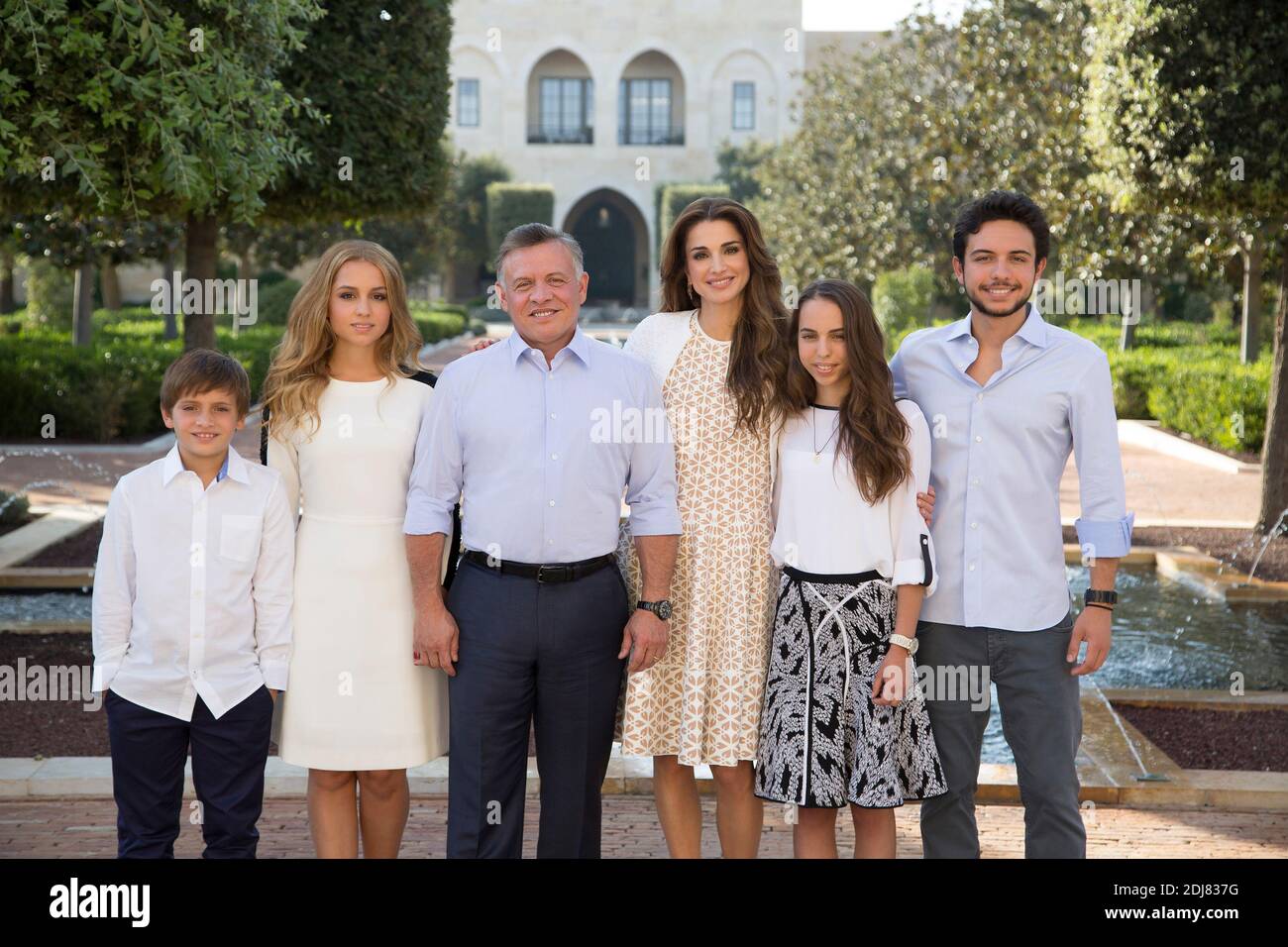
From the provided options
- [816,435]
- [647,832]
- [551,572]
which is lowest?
[647,832]

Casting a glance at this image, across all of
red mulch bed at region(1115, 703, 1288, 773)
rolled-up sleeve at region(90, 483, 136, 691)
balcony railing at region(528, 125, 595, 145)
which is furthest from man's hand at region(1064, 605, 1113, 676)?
balcony railing at region(528, 125, 595, 145)

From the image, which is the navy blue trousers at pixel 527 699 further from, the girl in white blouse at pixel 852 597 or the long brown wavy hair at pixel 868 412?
the long brown wavy hair at pixel 868 412

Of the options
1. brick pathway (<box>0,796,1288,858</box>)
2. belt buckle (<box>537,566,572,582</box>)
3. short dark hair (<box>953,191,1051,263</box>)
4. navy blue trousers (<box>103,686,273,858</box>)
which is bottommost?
brick pathway (<box>0,796,1288,858</box>)

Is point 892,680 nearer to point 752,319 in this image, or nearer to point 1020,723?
point 1020,723

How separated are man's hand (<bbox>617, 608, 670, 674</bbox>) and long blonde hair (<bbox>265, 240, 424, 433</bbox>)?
930mm

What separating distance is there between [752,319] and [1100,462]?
99 cm

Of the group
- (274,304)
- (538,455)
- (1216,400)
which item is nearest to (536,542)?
(538,455)

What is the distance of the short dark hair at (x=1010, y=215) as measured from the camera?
3.64 metres

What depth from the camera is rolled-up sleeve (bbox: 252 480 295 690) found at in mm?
3623

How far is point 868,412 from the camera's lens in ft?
11.8

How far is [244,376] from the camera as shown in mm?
3758

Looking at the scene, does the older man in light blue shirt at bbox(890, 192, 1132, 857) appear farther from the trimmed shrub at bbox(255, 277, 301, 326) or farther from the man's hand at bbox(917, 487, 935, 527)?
the trimmed shrub at bbox(255, 277, 301, 326)

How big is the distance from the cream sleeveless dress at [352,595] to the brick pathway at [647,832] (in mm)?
851

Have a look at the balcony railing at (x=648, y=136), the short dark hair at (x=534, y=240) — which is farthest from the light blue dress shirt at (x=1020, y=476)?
the balcony railing at (x=648, y=136)
